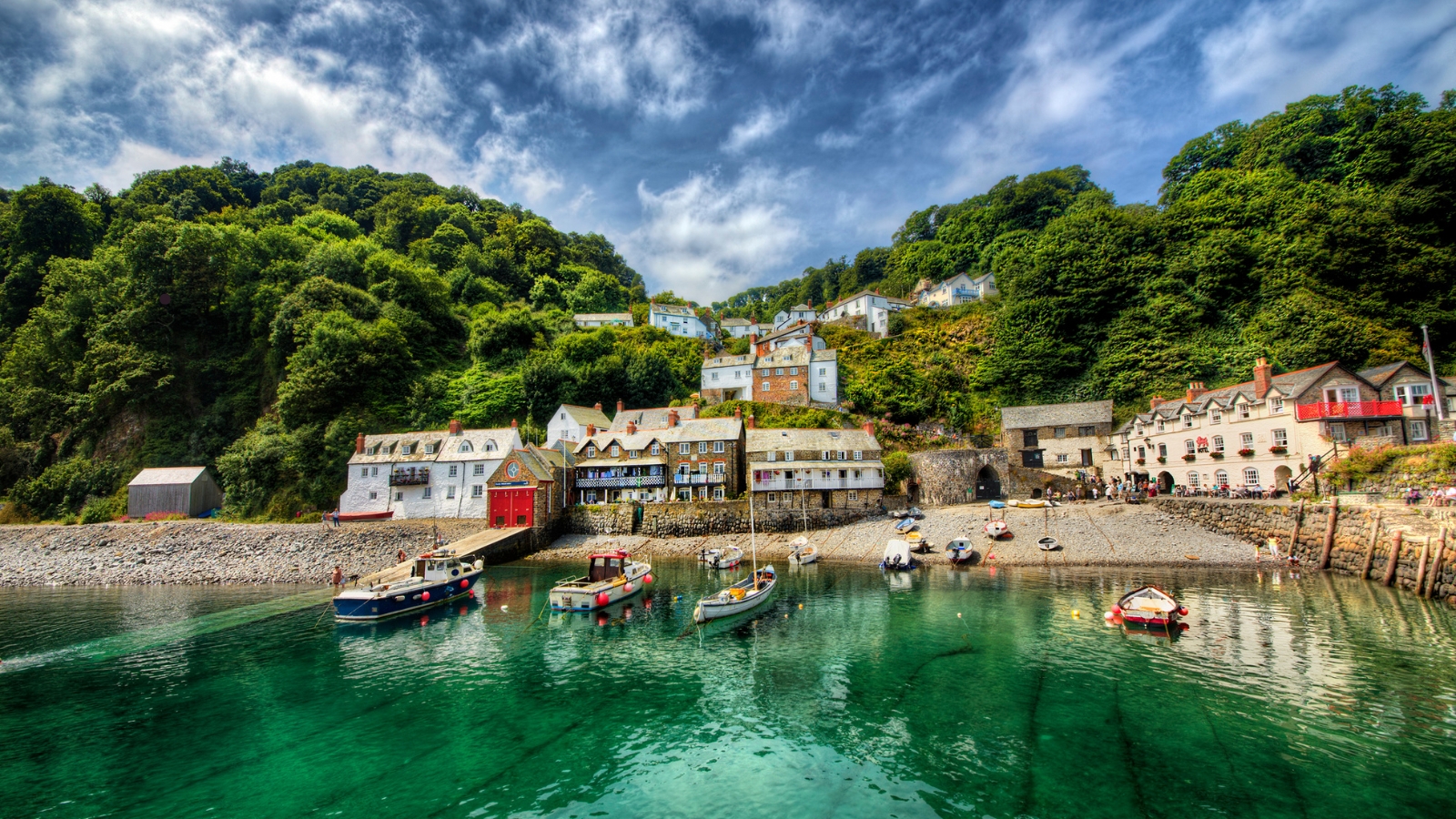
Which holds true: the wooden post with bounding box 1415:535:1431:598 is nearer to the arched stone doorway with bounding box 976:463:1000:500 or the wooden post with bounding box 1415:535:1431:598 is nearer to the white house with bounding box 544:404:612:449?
the arched stone doorway with bounding box 976:463:1000:500

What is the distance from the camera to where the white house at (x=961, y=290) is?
80.1 metres

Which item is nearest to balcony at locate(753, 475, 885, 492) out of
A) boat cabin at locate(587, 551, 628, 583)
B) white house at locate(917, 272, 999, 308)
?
boat cabin at locate(587, 551, 628, 583)

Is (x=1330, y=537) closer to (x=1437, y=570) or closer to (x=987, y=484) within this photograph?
(x=1437, y=570)

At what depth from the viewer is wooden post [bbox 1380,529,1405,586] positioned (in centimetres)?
2538

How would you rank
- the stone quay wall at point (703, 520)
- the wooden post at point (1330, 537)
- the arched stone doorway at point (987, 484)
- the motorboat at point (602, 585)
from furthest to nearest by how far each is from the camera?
the arched stone doorway at point (987, 484)
the stone quay wall at point (703, 520)
the wooden post at point (1330, 537)
the motorboat at point (602, 585)

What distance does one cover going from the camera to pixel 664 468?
4762cm

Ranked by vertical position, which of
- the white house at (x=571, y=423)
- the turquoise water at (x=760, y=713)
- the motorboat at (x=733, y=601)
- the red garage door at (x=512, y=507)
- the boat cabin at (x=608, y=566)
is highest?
the white house at (x=571, y=423)

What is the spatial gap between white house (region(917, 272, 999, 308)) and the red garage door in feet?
197

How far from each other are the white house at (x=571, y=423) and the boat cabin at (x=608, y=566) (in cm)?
2301

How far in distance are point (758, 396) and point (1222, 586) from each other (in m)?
42.0

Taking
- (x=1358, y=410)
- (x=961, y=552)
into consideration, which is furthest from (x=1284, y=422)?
(x=961, y=552)

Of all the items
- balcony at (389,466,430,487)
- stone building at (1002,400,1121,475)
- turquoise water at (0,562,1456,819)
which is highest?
stone building at (1002,400,1121,475)

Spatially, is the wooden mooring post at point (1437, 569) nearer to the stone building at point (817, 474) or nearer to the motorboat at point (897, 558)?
the motorboat at point (897, 558)

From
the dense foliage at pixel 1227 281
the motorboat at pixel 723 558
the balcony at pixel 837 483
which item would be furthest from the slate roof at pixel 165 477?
the dense foliage at pixel 1227 281
